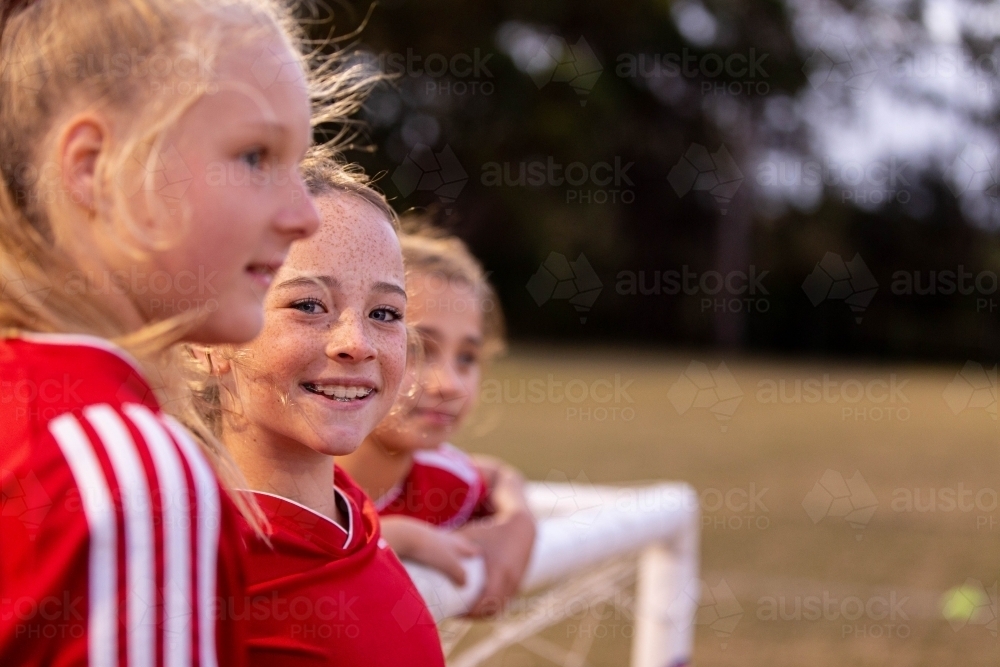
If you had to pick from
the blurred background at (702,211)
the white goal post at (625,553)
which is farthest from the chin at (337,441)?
the blurred background at (702,211)

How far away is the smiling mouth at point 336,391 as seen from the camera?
3.42ft

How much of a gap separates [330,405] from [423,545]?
1.30 ft

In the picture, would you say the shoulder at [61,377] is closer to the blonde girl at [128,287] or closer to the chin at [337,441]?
the blonde girl at [128,287]

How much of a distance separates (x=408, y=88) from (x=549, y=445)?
10842 mm

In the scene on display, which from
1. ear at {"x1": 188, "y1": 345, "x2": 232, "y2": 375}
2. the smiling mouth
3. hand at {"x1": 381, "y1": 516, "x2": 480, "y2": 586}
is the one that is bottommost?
hand at {"x1": 381, "y1": 516, "x2": 480, "y2": 586}

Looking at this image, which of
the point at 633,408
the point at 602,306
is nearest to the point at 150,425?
the point at 633,408

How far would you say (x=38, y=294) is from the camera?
26.9 inches

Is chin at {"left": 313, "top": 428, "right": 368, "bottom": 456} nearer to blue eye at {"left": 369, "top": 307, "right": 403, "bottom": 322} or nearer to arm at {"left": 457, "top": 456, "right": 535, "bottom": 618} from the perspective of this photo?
blue eye at {"left": 369, "top": 307, "right": 403, "bottom": 322}

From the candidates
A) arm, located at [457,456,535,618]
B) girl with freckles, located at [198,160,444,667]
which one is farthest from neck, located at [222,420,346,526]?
arm, located at [457,456,535,618]

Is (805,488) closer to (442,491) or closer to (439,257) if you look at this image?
(442,491)

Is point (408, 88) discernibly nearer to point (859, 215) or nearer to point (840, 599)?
point (859, 215)

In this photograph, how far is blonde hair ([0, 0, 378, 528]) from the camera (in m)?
0.68

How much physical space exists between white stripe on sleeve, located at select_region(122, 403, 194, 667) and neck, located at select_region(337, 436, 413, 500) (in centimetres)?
100

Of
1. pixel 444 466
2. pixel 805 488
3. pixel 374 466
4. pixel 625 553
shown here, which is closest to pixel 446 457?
pixel 444 466
